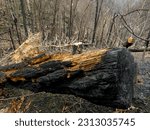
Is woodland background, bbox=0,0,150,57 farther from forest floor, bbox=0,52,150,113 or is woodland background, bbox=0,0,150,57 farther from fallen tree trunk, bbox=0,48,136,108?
fallen tree trunk, bbox=0,48,136,108

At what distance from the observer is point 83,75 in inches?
105

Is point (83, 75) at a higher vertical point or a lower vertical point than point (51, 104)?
higher

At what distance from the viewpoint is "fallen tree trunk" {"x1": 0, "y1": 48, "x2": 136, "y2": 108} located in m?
2.53

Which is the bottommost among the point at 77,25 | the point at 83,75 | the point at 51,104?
the point at 51,104

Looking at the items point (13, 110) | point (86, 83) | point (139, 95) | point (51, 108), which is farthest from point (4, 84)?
point (139, 95)

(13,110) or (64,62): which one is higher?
(64,62)

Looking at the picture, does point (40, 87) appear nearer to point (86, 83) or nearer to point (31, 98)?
point (31, 98)

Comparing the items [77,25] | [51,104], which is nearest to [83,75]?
[51,104]

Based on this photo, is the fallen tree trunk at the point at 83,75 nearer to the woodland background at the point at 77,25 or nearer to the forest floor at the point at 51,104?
the forest floor at the point at 51,104

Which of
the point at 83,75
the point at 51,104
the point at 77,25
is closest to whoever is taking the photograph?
the point at 83,75

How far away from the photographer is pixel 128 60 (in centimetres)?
269

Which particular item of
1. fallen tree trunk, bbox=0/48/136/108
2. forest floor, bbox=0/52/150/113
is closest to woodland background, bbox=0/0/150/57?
forest floor, bbox=0/52/150/113

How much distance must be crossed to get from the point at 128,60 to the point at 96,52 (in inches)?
13.8

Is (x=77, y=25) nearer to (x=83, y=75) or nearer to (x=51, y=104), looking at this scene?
(x=51, y=104)
